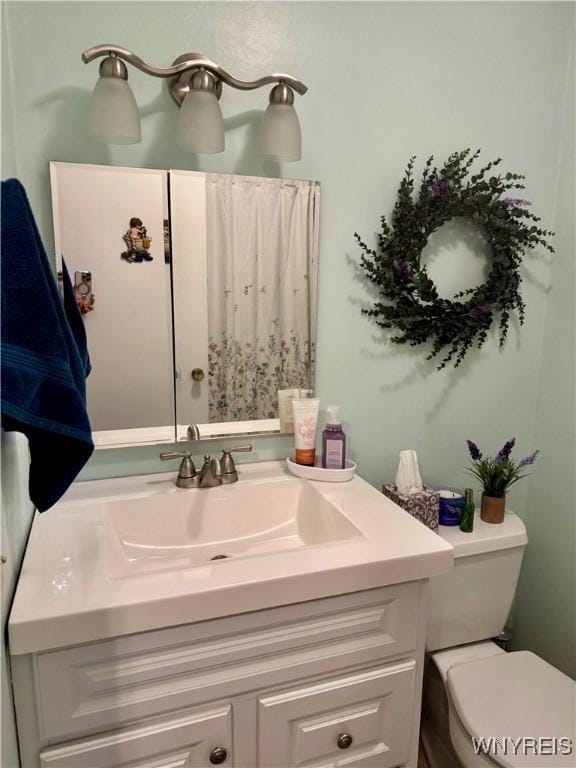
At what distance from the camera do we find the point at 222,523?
4.53ft

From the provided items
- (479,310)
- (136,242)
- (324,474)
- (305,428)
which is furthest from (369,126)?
(324,474)

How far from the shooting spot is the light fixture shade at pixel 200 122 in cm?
123

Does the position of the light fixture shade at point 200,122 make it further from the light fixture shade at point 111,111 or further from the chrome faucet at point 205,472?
the chrome faucet at point 205,472

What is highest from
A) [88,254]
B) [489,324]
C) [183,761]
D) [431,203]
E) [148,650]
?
[431,203]

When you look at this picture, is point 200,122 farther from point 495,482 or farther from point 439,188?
point 495,482

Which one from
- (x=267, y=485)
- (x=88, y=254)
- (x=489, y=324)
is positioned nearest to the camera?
(x=88, y=254)

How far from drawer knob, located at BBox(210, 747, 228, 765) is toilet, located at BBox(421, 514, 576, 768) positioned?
23.7 inches

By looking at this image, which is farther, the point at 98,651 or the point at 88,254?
the point at 88,254

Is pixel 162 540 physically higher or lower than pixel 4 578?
lower

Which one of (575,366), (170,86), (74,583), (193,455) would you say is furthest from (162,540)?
(575,366)

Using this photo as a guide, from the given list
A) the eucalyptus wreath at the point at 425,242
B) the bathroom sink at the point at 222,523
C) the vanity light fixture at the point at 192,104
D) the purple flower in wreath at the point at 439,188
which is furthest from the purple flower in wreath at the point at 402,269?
the bathroom sink at the point at 222,523

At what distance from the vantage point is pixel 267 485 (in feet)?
4.66

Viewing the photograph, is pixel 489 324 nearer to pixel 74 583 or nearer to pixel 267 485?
pixel 267 485

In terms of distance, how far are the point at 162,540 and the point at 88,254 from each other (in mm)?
722
